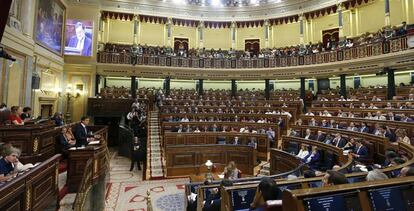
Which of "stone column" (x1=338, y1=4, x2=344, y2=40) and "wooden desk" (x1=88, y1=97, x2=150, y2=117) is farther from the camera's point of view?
"stone column" (x1=338, y1=4, x2=344, y2=40)

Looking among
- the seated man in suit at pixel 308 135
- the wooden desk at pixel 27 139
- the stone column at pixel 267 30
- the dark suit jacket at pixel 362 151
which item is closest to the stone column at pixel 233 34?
the stone column at pixel 267 30

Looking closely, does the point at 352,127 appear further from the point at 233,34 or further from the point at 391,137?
the point at 233,34

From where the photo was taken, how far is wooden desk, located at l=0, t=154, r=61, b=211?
7.59ft

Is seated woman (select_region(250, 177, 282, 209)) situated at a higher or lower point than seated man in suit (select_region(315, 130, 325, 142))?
lower

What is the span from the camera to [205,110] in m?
12.3

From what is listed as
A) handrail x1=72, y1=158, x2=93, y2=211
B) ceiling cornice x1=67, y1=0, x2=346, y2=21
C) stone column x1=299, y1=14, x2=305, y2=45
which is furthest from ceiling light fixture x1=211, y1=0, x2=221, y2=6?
handrail x1=72, y1=158, x2=93, y2=211

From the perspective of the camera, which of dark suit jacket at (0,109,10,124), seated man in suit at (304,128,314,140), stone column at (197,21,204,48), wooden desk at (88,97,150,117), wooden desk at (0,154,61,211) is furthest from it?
stone column at (197,21,204,48)

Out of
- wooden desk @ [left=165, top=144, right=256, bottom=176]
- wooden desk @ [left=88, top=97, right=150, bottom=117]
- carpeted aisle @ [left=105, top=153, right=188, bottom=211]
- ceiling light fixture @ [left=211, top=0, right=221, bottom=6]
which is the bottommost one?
carpeted aisle @ [left=105, top=153, right=188, bottom=211]

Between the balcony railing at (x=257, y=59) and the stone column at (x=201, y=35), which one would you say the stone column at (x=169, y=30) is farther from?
the balcony railing at (x=257, y=59)

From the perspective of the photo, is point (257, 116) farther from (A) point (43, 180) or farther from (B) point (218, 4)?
(B) point (218, 4)

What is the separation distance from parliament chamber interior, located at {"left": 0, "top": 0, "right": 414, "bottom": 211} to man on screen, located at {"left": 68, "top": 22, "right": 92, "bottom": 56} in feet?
0.18

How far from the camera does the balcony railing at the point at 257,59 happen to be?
1159 centimetres

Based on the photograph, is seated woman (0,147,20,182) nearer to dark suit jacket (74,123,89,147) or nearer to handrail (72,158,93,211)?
handrail (72,158,93,211)

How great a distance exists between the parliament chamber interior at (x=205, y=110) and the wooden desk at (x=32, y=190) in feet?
0.07
